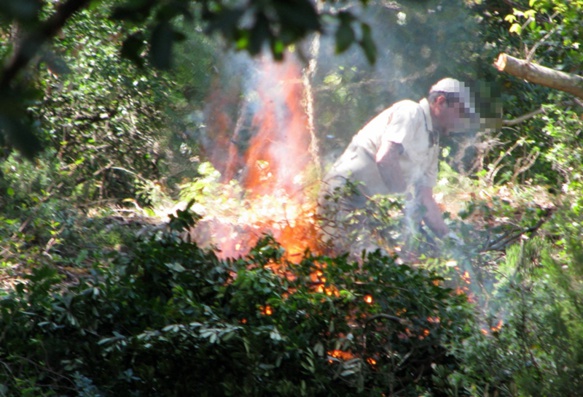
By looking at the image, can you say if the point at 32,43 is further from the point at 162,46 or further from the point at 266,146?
the point at 266,146

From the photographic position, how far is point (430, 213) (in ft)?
23.7

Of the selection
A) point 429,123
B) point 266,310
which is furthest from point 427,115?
point 266,310

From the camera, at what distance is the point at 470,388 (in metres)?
3.24

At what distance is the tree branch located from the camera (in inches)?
47.8

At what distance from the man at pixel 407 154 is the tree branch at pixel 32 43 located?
5.54 meters

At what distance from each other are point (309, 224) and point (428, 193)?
1304mm

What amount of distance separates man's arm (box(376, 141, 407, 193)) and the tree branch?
575 centimetres

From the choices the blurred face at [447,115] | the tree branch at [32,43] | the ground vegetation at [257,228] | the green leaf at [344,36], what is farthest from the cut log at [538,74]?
the tree branch at [32,43]

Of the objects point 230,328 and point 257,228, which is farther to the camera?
point 257,228

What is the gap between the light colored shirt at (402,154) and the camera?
6934 mm

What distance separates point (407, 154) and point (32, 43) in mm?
5980

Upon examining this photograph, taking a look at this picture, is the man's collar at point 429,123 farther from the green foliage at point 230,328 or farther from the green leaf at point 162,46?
the green leaf at point 162,46

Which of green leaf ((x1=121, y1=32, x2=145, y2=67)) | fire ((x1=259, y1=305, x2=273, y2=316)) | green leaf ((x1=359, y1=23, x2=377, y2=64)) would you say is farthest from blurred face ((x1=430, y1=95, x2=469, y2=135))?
green leaf ((x1=359, y1=23, x2=377, y2=64))

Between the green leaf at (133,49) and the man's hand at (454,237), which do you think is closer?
the green leaf at (133,49)
